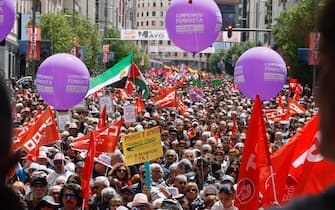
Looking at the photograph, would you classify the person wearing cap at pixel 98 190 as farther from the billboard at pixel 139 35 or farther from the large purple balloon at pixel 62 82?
the billboard at pixel 139 35

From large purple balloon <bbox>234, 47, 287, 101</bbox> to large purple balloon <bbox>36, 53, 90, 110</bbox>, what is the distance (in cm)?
265

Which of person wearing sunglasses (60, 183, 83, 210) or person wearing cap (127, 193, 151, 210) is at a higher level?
person wearing sunglasses (60, 183, 83, 210)

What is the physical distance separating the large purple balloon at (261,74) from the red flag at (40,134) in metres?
4.37

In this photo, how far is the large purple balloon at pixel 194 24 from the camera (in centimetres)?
1520

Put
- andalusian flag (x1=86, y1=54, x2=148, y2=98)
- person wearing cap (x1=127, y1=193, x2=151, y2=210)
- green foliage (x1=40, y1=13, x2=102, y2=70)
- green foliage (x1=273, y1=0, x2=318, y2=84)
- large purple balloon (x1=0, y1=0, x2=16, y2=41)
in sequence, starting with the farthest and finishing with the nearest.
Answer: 1. green foliage (x1=40, y1=13, x2=102, y2=70)
2. green foliage (x1=273, y1=0, x2=318, y2=84)
3. andalusian flag (x1=86, y1=54, x2=148, y2=98)
4. large purple balloon (x1=0, y1=0, x2=16, y2=41)
5. person wearing cap (x1=127, y1=193, x2=151, y2=210)

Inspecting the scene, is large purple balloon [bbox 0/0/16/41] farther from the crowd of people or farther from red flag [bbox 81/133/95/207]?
red flag [bbox 81/133/95/207]

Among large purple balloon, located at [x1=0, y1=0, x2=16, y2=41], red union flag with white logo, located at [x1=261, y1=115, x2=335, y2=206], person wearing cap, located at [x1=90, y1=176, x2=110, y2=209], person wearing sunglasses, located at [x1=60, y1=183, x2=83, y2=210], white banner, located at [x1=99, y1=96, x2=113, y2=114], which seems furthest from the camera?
white banner, located at [x1=99, y1=96, x2=113, y2=114]

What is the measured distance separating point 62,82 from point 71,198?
805cm

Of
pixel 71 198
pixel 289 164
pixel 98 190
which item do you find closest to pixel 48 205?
pixel 71 198

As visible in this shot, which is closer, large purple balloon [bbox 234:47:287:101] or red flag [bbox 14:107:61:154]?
red flag [bbox 14:107:61:154]

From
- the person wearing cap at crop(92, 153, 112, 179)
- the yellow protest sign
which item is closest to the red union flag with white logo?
the yellow protest sign

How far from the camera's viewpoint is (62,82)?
49.6ft

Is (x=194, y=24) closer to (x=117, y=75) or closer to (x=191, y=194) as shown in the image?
(x=117, y=75)

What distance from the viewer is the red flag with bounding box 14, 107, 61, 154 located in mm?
11273
